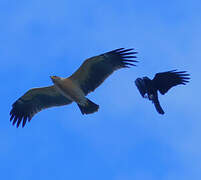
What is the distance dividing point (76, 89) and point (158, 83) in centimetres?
257

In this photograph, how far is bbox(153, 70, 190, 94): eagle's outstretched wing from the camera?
43.2 ft

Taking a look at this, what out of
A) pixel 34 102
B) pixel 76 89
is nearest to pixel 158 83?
pixel 76 89

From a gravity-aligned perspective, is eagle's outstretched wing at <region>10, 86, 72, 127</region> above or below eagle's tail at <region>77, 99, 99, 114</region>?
above

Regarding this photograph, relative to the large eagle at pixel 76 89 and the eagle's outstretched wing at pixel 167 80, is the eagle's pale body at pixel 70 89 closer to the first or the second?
the large eagle at pixel 76 89

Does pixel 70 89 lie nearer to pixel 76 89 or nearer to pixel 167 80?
pixel 76 89

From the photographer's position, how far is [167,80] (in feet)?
43.7

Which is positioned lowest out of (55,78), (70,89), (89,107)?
(89,107)

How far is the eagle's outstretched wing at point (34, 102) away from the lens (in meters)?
14.4

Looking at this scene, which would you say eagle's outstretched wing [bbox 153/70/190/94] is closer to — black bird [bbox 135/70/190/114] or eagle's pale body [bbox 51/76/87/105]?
black bird [bbox 135/70/190/114]

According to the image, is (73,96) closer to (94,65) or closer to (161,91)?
(94,65)

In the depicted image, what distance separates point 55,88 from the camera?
1398 cm

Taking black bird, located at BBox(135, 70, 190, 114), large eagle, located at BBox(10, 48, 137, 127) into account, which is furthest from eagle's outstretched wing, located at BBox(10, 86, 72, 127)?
black bird, located at BBox(135, 70, 190, 114)

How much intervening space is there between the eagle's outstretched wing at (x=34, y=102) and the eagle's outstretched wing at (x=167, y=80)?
3.14 m

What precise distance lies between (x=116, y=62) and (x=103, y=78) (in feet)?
2.15
